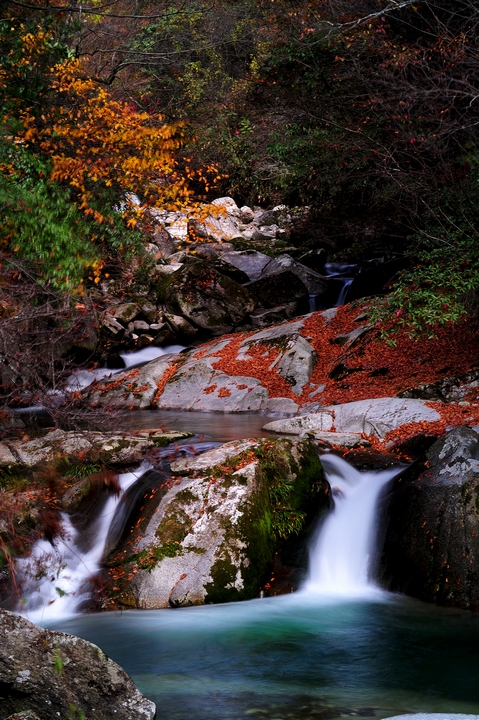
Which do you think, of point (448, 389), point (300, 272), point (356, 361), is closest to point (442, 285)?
point (448, 389)

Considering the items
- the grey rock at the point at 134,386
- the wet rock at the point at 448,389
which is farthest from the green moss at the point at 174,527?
the grey rock at the point at 134,386

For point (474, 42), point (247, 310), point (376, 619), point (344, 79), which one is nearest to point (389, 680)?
point (376, 619)

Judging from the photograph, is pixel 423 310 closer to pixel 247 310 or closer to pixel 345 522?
pixel 345 522

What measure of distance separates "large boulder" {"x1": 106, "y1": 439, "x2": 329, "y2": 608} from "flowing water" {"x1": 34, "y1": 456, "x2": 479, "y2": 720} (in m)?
0.22

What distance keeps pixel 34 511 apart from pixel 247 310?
12.1 meters

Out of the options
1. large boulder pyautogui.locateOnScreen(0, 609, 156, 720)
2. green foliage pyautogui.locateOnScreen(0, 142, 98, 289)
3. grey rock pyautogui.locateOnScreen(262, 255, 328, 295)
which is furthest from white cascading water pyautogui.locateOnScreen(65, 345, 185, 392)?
large boulder pyautogui.locateOnScreen(0, 609, 156, 720)

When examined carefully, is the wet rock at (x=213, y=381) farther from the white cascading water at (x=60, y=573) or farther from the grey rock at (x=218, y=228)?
the grey rock at (x=218, y=228)

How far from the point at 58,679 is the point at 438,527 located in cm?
422

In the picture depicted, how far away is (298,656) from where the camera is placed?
17.7 ft

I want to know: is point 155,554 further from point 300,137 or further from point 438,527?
point 300,137

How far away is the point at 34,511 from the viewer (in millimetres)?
7199

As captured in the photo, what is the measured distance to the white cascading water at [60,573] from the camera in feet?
21.2

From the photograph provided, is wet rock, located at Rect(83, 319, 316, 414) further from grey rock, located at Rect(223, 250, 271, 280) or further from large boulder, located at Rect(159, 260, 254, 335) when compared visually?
grey rock, located at Rect(223, 250, 271, 280)

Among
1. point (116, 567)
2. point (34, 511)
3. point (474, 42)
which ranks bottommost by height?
point (116, 567)
